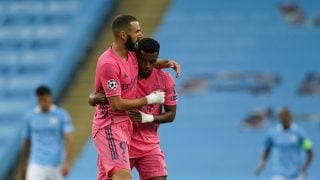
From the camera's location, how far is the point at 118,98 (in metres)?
9.50

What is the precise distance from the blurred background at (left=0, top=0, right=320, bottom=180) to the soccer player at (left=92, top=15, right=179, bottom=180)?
9.42 meters

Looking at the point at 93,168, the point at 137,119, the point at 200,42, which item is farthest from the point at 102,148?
the point at 200,42

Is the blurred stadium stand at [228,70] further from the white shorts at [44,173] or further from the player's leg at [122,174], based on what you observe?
the player's leg at [122,174]

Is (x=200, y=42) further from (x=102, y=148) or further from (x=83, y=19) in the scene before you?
(x=102, y=148)

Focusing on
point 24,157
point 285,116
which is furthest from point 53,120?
point 285,116

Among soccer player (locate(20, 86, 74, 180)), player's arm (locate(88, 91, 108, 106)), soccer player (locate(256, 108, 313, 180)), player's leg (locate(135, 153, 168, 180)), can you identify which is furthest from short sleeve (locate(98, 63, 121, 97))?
soccer player (locate(256, 108, 313, 180))

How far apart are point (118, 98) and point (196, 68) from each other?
11273 millimetres

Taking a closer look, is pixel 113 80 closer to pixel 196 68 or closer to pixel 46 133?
pixel 46 133

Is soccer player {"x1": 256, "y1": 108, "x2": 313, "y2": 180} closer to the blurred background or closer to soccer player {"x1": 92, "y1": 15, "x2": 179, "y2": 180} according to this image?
the blurred background

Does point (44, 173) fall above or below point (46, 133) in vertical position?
below

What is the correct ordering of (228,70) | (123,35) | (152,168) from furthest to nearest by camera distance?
1. (228,70)
2. (152,168)
3. (123,35)

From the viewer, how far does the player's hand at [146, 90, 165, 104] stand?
31.2 ft

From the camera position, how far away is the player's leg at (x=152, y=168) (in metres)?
9.99

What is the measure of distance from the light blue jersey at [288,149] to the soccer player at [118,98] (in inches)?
240
